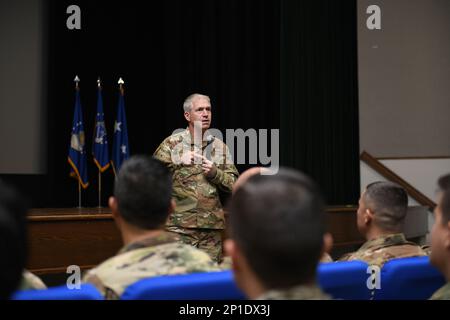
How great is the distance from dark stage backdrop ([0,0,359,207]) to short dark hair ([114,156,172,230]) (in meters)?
4.90

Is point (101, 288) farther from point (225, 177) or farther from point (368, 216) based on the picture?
point (225, 177)

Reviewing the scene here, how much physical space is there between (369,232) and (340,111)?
20.0ft

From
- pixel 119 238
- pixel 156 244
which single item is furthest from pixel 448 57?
pixel 156 244

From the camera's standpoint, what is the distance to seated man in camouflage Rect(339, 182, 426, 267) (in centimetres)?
224

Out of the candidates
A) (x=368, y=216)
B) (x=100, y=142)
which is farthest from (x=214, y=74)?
(x=368, y=216)

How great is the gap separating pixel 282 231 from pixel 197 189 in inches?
111

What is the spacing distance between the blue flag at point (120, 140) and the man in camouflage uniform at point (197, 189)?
254cm

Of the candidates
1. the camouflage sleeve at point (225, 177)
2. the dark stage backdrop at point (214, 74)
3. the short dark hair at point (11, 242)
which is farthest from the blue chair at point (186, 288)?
the dark stage backdrop at point (214, 74)

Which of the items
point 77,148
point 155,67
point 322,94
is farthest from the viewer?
point 322,94

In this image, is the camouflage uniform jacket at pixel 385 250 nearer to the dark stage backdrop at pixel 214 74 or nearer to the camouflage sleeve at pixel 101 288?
the camouflage sleeve at pixel 101 288

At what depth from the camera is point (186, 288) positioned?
140 centimetres

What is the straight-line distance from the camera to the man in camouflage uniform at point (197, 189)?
3.85 m

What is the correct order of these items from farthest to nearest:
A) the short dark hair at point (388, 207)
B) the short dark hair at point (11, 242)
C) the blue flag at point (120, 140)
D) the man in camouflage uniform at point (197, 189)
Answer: the blue flag at point (120, 140) < the man in camouflage uniform at point (197, 189) < the short dark hair at point (388, 207) < the short dark hair at point (11, 242)

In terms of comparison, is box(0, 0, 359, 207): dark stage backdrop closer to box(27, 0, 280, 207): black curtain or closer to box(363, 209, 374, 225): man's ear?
box(27, 0, 280, 207): black curtain
